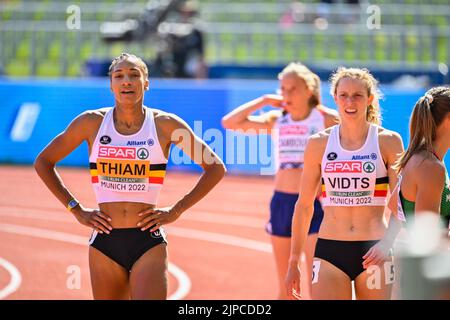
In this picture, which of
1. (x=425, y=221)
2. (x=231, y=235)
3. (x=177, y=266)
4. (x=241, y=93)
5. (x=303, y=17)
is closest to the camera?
(x=425, y=221)

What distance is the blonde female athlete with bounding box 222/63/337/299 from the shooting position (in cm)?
823

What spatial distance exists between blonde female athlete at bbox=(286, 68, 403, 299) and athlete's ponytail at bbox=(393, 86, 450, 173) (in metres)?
0.61

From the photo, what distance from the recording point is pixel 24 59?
78.1ft

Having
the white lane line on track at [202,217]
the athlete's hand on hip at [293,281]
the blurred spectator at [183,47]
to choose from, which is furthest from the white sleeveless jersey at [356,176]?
the blurred spectator at [183,47]

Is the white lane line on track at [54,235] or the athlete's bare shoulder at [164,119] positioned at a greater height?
the athlete's bare shoulder at [164,119]

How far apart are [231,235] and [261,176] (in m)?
6.01

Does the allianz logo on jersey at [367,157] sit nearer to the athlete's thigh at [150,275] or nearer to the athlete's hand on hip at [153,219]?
the athlete's hand on hip at [153,219]

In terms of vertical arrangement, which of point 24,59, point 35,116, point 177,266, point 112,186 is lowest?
point 177,266

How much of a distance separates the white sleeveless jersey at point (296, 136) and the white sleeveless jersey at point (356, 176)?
7.36 ft

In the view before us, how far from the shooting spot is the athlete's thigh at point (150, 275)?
5.84 metres

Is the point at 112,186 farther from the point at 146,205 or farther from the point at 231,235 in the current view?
the point at 231,235

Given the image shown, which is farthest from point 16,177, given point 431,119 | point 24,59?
point 431,119

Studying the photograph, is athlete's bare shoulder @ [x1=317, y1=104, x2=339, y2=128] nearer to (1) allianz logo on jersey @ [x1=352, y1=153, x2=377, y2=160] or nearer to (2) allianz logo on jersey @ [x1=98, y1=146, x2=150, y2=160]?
(1) allianz logo on jersey @ [x1=352, y1=153, x2=377, y2=160]

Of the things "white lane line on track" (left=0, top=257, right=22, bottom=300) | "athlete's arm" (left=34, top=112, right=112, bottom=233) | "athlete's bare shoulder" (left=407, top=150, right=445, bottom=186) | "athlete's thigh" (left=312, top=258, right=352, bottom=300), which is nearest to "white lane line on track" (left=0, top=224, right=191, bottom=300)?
"white lane line on track" (left=0, top=257, right=22, bottom=300)
